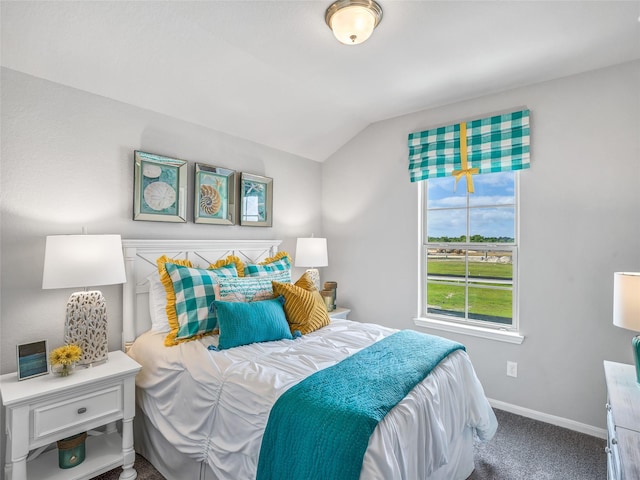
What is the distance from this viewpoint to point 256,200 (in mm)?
3236

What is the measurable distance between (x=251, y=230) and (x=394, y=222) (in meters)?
1.40

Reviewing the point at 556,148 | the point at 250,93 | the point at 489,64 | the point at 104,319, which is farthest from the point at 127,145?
the point at 556,148

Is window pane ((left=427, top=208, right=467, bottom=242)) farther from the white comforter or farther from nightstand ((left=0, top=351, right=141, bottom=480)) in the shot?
nightstand ((left=0, top=351, right=141, bottom=480))

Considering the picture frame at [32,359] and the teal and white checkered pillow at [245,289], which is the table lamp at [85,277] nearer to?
the picture frame at [32,359]

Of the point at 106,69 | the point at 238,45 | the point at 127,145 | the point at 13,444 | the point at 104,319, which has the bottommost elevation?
the point at 13,444

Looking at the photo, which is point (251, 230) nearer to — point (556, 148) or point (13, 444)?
point (13, 444)

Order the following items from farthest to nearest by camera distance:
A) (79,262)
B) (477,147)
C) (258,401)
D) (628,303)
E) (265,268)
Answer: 1. (477,147)
2. (265,268)
3. (79,262)
4. (628,303)
5. (258,401)

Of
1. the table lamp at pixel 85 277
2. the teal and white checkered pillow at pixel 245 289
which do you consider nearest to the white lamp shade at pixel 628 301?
the teal and white checkered pillow at pixel 245 289

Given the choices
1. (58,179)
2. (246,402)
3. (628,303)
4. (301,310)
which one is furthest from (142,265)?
(628,303)

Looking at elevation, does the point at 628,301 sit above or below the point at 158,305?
above

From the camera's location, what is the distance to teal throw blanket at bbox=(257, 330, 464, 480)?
46.8 inches

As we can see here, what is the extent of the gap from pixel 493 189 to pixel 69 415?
3270 millimetres

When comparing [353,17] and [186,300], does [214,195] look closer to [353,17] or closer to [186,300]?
[186,300]

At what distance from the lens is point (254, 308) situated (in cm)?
219
